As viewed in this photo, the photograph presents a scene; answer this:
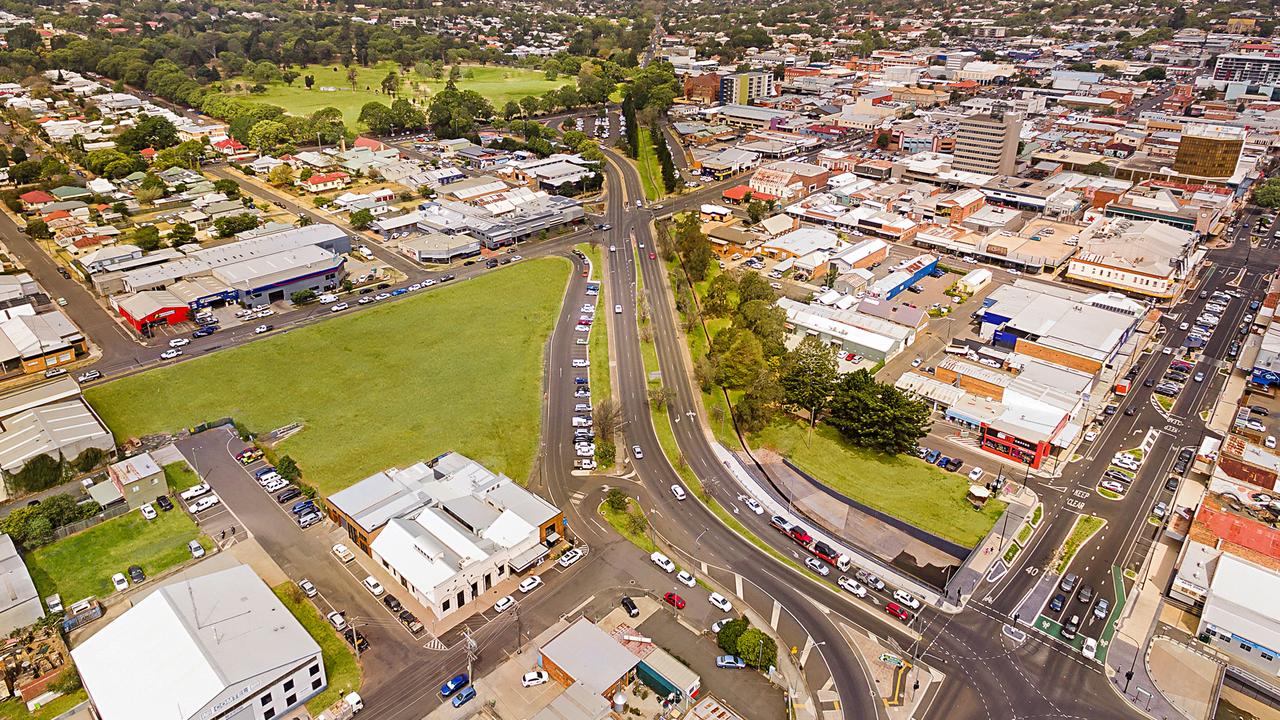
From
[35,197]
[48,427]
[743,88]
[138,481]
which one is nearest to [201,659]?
[138,481]

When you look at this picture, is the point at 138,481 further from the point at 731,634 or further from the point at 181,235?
the point at 181,235

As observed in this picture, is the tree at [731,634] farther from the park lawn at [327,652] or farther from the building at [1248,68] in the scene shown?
the building at [1248,68]

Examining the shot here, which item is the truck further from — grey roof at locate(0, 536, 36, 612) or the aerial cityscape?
grey roof at locate(0, 536, 36, 612)

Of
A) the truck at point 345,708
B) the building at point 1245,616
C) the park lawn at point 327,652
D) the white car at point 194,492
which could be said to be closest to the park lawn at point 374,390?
the white car at point 194,492

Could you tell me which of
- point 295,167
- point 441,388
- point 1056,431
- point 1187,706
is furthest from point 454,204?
point 1187,706

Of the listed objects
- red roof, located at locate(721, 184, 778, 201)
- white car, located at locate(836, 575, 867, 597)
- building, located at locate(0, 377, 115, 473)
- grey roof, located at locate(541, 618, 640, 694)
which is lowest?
white car, located at locate(836, 575, 867, 597)

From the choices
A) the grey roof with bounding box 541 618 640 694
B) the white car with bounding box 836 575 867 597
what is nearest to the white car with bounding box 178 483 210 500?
the grey roof with bounding box 541 618 640 694

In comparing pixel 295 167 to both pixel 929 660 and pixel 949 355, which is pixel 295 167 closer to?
pixel 949 355
